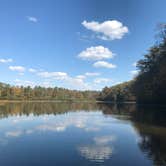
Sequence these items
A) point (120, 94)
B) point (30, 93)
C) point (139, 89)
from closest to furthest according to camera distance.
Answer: point (139, 89) → point (120, 94) → point (30, 93)

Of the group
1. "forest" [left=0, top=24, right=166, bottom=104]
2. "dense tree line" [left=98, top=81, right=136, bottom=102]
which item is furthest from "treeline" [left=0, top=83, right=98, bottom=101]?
"dense tree line" [left=98, top=81, right=136, bottom=102]

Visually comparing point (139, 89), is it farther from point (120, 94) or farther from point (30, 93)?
point (30, 93)

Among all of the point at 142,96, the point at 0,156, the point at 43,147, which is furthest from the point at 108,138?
the point at 142,96

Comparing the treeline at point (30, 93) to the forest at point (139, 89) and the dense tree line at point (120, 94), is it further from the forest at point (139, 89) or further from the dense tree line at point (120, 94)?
the dense tree line at point (120, 94)

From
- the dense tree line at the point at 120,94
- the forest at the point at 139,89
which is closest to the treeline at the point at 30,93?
the forest at the point at 139,89

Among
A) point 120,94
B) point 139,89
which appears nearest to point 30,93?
point 120,94

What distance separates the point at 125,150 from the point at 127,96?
11766 cm

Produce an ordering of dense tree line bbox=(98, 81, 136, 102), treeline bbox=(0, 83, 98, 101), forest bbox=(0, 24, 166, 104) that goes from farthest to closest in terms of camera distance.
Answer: treeline bbox=(0, 83, 98, 101) < dense tree line bbox=(98, 81, 136, 102) < forest bbox=(0, 24, 166, 104)

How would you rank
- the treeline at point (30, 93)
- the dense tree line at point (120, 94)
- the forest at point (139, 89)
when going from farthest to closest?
the treeline at point (30, 93)
the dense tree line at point (120, 94)
the forest at point (139, 89)

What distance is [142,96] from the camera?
8138cm

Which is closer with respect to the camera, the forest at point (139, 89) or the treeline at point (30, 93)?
the forest at point (139, 89)

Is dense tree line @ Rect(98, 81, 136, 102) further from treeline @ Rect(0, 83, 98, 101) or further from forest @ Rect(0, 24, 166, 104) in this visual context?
treeline @ Rect(0, 83, 98, 101)

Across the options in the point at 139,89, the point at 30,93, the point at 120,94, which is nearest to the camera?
the point at 139,89

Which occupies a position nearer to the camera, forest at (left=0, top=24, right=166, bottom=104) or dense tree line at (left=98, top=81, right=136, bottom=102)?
forest at (left=0, top=24, right=166, bottom=104)
